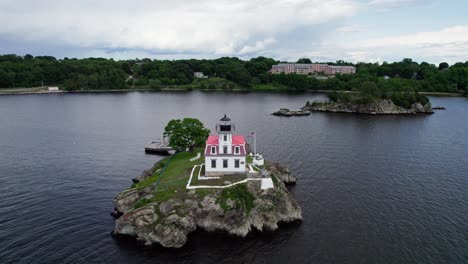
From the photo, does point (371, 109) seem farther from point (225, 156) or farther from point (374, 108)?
point (225, 156)

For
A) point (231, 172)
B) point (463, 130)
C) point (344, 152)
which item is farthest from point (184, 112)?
point (463, 130)

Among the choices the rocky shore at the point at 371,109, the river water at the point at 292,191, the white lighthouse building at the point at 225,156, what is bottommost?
the river water at the point at 292,191

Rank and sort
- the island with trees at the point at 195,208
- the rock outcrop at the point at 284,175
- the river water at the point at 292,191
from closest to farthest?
the river water at the point at 292,191, the island with trees at the point at 195,208, the rock outcrop at the point at 284,175

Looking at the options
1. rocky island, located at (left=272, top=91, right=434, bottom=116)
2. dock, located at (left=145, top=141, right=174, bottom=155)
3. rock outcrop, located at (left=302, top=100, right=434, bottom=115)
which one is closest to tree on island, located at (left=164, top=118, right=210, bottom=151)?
dock, located at (left=145, top=141, right=174, bottom=155)

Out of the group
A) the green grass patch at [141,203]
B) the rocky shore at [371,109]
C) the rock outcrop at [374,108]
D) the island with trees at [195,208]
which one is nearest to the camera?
the island with trees at [195,208]

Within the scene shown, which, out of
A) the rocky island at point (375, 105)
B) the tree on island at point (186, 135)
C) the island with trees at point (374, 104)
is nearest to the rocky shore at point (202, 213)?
the tree on island at point (186, 135)

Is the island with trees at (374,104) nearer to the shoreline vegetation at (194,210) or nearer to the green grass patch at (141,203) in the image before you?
the shoreline vegetation at (194,210)

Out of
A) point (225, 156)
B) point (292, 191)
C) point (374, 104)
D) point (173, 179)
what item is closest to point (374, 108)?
point (374, 104)
